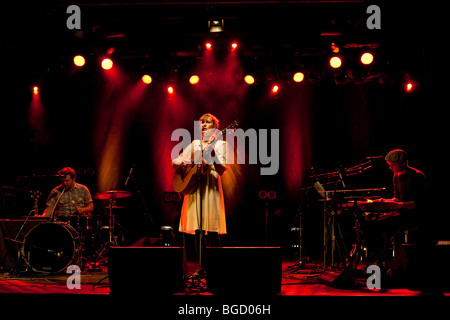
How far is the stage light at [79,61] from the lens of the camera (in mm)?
6723

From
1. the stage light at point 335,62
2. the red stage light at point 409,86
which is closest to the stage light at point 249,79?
the stage light at point 335,62

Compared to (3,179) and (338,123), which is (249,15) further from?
(3,179)

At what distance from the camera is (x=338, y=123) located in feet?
27.5

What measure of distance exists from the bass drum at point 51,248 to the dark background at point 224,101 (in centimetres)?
159

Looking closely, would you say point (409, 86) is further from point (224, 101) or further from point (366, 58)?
point (224, 101)

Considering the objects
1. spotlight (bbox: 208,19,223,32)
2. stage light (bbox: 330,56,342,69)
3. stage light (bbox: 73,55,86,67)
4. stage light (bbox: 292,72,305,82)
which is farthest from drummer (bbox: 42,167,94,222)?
stage light (bbox: 330,56,342,69)

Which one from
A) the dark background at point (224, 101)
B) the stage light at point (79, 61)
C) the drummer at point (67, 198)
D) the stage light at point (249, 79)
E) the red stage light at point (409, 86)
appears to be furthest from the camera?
the red stage light at point (409, 86)

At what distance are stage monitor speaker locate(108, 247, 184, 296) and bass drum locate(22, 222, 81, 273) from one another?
2040mm

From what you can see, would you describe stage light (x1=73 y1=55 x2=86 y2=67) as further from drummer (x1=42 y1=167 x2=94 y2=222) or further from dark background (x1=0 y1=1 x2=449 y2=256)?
drummer (x1=42 y1=167 x2=94 y2=222)

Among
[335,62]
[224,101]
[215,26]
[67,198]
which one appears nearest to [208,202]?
[67,198]

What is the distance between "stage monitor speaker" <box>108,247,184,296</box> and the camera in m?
3.69

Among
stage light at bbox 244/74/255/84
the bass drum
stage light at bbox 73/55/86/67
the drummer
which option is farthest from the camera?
stage light at bbox 244/74/255/84

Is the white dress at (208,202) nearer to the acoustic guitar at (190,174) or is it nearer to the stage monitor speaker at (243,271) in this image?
the acoustic guitar at (190,174)

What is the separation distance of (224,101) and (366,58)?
307 cm
